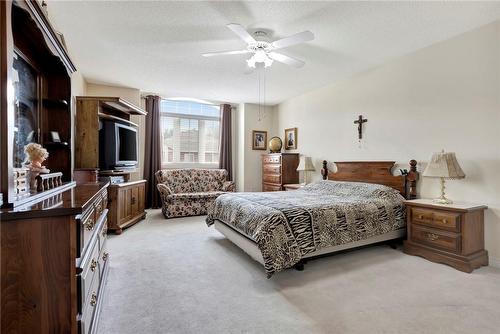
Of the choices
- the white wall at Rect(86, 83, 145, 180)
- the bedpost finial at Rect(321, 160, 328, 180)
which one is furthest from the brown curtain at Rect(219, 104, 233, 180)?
the bedpost finial at Rect(321, 160, 328, 180)

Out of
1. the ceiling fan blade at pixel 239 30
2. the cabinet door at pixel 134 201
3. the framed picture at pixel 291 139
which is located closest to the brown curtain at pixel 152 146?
the cabinet door at pixel 134 201

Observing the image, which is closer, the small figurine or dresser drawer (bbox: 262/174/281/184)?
the small figurine

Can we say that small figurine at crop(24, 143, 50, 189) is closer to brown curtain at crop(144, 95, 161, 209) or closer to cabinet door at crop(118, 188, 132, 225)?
cabinet door at crop(118, 188, 132, 225)

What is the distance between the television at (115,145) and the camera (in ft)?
13.4

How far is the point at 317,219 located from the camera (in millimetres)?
2689

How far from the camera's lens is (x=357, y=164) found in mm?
4238

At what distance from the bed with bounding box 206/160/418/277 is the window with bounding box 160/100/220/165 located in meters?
2.91

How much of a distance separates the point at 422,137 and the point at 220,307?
3.31 m

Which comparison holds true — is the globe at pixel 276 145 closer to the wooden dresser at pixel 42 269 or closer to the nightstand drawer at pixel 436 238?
the nightstand drawer at pixel 436 238

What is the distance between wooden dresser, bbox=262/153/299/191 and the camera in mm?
5547

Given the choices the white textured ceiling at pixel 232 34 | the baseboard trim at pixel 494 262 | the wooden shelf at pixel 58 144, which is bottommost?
the baseboard trim at pixel 494 262

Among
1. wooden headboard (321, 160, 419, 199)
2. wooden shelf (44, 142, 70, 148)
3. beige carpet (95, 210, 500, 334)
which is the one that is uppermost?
wooden shelf (44, 142, 70, 148)

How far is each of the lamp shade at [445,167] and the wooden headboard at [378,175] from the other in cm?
54

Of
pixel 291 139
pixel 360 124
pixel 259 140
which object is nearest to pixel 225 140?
pixel 259 140
